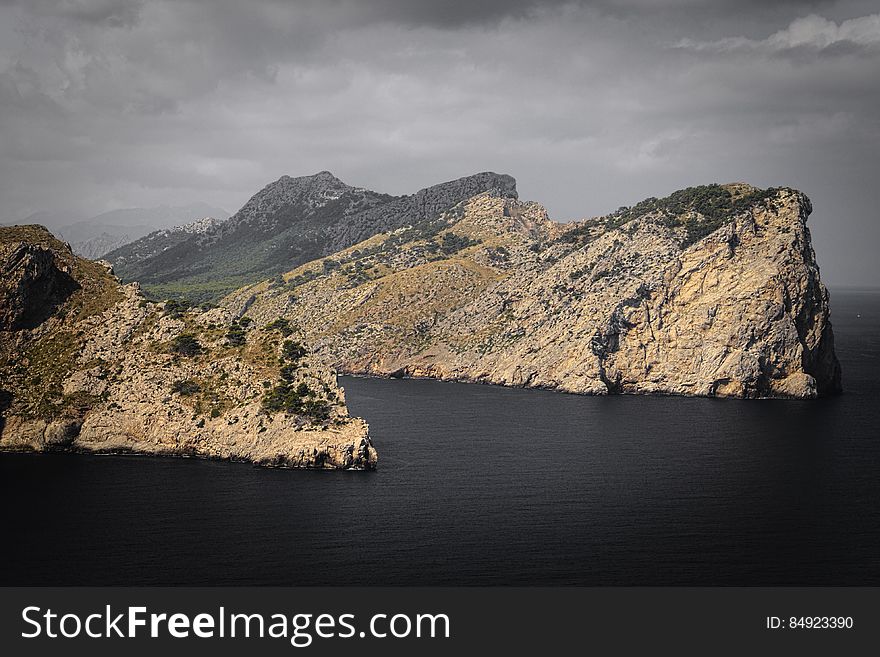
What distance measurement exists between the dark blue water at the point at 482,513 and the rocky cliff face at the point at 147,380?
4.38 meters

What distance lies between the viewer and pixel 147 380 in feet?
397

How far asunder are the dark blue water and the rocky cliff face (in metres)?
4.38

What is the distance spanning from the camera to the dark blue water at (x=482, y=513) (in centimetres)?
7506

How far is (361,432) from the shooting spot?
112 meters

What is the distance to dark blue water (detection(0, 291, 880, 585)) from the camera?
75062 mm

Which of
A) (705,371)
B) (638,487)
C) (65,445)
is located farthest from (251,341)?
(705,371)

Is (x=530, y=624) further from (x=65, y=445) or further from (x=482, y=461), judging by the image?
(x=65, y=445)

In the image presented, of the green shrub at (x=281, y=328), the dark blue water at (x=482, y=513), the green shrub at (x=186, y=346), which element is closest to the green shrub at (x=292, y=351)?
the green shrub at (x=281, y=328)

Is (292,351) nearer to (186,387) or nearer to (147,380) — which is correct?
(186,387)

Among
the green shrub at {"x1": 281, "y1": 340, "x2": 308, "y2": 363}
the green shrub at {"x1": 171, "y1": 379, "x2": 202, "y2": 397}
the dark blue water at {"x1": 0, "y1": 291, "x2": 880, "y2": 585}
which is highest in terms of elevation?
the green shrub at {"x1": 281, "y1": 340, "x2": 308, "y2": 363}

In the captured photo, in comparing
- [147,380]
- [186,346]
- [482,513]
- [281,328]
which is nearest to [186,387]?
[147,380]

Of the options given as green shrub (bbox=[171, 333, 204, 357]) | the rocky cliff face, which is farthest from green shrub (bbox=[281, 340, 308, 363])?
green shrub (bbox=[171, 333, 204, 357])

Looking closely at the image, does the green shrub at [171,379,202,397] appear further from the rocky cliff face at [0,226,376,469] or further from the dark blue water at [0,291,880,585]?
the dark blue water at [0,291,880,585]

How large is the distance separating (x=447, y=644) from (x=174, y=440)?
6258cm
